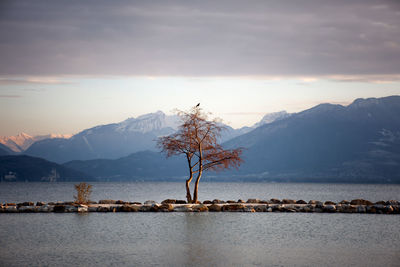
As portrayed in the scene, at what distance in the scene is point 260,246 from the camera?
94.8 feet

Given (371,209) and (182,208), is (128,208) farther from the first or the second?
(371,209)

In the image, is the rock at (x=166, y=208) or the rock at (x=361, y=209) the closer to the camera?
the rock at (x=166, y=208)

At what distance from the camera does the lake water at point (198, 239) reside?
24.7 metres

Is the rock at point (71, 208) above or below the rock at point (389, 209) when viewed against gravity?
above

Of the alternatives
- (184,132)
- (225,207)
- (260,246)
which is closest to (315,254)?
(260,246)

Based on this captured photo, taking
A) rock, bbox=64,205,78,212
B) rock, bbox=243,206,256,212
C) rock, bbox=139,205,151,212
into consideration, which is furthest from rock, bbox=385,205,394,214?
rock, bbox=64,205,78,212

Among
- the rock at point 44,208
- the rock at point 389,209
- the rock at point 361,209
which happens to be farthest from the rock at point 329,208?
the rock at point 44,208

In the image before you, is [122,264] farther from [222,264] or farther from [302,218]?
[302,218]

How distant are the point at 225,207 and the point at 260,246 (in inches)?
741

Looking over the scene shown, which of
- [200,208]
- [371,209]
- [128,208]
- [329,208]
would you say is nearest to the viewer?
[200,208]

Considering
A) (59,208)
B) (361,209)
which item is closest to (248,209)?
(361,209)

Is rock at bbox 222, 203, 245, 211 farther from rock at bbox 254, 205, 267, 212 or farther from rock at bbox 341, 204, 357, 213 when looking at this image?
rock at bbox 341, 204, 357, 213

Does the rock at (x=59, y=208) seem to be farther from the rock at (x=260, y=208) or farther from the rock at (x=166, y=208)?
the rock at (x=260, y=208)

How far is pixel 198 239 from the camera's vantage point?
31422mm
